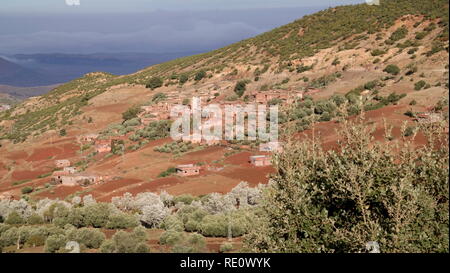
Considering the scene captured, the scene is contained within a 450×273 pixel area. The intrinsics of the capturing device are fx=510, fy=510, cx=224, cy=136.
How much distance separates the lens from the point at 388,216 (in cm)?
723

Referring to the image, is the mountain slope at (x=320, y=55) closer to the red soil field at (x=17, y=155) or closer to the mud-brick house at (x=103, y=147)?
the red soil field at (x=17, y=155)

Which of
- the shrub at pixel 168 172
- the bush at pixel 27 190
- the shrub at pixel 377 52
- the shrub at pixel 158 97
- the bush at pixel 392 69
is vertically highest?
the shrub at pixel 377 52

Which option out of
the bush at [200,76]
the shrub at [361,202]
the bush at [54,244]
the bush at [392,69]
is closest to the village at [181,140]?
the bush at [392,69]

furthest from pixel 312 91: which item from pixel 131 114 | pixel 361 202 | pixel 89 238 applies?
pixel 361 202

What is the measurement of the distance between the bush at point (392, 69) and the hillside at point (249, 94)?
0.11 metres

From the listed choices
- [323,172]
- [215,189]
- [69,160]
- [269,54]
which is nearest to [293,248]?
[323,172]

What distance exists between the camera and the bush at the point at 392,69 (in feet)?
153

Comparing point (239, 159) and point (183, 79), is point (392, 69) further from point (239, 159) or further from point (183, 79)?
point (183, 79)

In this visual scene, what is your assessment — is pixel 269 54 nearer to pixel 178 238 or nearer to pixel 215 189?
pixel 215 189

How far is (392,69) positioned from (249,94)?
14.5m

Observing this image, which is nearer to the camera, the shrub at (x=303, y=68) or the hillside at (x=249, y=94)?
the hillside at (x=249, y=94)

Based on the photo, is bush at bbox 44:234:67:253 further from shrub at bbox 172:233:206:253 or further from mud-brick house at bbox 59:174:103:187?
mud-brick house at bbox 59:174:103:187

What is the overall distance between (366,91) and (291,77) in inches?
513

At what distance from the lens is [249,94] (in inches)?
2100
